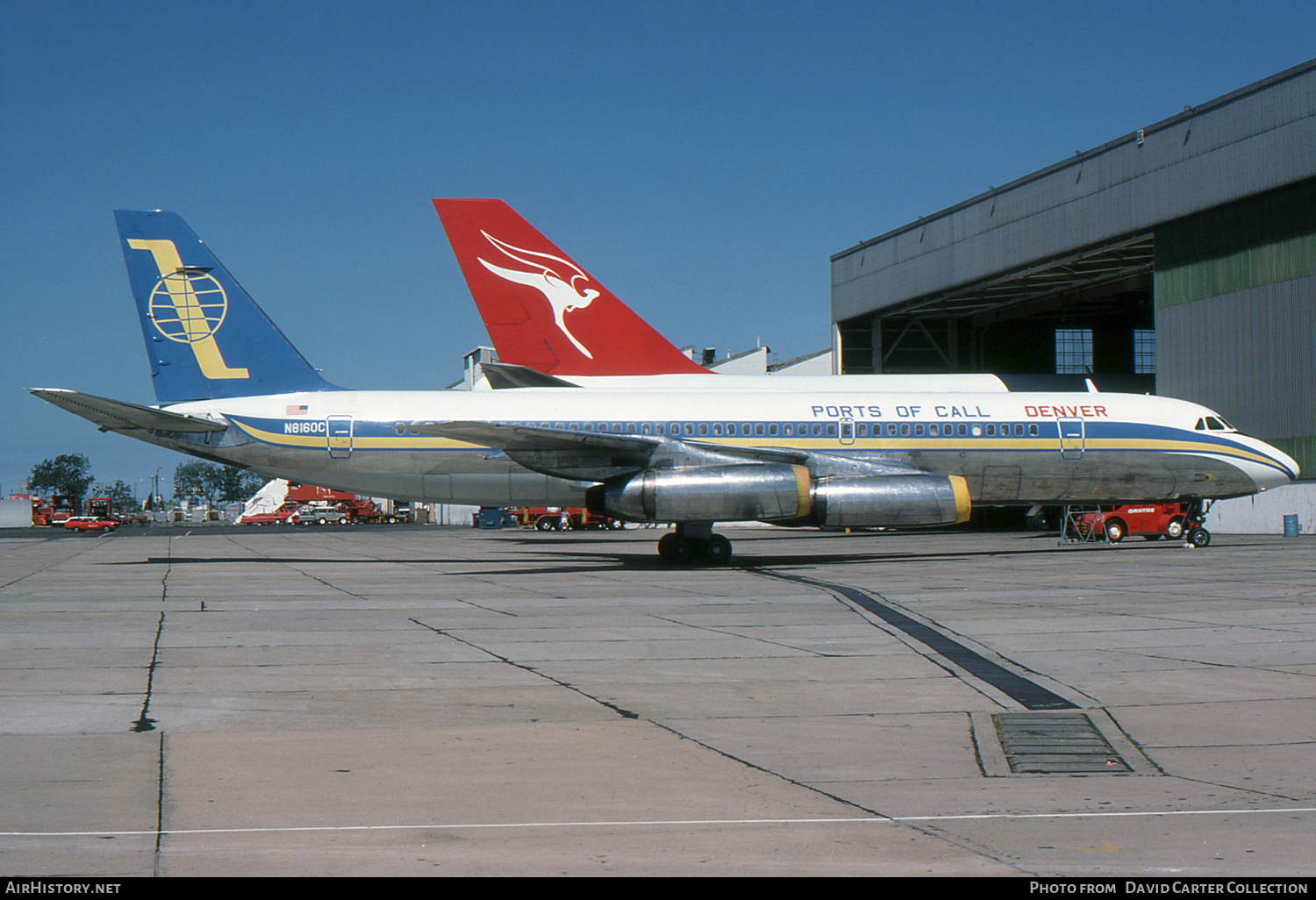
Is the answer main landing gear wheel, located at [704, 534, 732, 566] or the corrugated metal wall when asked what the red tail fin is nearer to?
main landing gear wheel, located at [704, 534, 732, 566]

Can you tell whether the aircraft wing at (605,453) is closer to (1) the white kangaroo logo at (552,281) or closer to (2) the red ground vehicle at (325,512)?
(1) the white kangaroo logo at (552,281)

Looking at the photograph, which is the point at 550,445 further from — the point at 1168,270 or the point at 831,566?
the point at 1168,270

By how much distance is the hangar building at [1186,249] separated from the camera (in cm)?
3594

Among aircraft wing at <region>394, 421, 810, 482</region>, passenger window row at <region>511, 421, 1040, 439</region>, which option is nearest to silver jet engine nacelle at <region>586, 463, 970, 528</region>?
aircraft wing at <region>394, 421, 810, 482</region>

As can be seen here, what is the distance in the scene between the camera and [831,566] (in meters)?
23.5

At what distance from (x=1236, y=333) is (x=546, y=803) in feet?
129

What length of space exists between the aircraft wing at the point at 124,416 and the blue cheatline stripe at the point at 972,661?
15305 millimetres

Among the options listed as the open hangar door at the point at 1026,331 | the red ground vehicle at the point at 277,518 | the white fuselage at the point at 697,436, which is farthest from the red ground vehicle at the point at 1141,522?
the red ground vehicle at the point at 277,518

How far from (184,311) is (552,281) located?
1163 cm

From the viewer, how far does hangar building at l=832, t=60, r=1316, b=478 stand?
118 feet

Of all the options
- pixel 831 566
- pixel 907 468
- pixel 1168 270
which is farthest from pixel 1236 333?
pixel 831 566

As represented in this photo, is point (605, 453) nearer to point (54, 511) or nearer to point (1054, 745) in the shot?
point (1054, 745)

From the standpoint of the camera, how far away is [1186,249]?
39.9m

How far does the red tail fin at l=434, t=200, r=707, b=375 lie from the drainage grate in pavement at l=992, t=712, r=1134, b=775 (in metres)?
26.8
